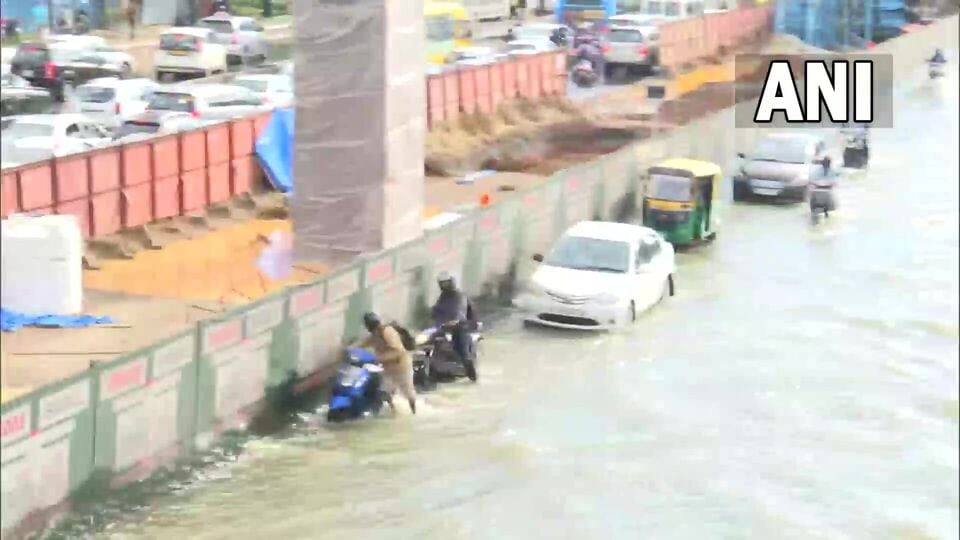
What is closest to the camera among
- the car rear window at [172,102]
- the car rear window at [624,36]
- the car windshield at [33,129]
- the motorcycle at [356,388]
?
the motorcycle at [356,388]

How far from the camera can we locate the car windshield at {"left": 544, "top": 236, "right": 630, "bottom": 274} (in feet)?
55.7

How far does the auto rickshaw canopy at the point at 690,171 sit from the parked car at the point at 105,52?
396 inches

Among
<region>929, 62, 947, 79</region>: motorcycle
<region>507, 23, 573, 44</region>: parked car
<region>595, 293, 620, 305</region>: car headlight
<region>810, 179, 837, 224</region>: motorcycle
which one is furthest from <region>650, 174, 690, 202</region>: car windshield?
<region>929, 62, 947, 79</region>: motorcycle

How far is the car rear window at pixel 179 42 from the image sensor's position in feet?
105

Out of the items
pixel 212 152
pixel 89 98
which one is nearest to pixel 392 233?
pixel 212 152

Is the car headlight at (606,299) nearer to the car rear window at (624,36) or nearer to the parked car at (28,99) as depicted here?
the parked car at (28,99)

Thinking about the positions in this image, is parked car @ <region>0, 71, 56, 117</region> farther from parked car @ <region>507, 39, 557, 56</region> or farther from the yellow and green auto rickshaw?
parked car @ <region>507, 39, 557, 56</region>

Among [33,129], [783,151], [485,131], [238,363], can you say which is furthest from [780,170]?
[238,363]

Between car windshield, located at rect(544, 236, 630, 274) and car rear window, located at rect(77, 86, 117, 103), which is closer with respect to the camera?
car windshield, located at rect(544, 236, 630, 274)

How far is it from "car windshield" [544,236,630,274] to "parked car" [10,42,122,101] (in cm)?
1166

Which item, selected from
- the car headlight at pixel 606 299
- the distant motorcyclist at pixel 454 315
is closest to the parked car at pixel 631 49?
the car headlight at pixel 606 299

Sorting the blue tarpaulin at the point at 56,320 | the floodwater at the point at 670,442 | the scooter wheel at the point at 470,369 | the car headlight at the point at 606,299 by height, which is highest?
the blue tarpaulin at the point at 56,320

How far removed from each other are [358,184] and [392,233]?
0.62 meters

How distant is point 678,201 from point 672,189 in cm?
18
